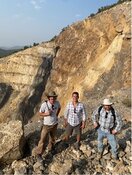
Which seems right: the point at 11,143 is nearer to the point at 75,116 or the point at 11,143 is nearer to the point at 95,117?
the point at 75,116

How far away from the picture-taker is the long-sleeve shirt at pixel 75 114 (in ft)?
33.6

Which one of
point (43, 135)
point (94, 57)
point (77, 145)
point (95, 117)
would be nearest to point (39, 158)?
point (43, 135)

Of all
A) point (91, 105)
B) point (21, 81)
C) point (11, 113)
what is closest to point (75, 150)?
point (91, 105)

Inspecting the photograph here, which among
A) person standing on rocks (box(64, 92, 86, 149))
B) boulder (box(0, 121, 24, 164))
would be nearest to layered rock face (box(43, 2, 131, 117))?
person standing on rocks (box(64, 92, 86, 149))

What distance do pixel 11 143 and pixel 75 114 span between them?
2042mm

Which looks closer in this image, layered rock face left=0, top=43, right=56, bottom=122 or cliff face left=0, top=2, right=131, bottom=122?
cliff face left=0, top=2, right=131, bottom=122

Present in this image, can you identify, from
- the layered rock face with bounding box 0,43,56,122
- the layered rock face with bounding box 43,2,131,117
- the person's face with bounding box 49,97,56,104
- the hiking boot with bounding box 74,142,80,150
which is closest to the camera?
the person's face with bounding box 49,97,56,104

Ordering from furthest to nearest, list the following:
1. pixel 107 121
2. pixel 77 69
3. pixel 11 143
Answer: pixel 77 69
pixel 11 143
pixel 107 121

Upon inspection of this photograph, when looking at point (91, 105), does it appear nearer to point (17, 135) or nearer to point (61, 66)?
point (17, 135)

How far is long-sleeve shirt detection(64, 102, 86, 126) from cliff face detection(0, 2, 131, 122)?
716 inches

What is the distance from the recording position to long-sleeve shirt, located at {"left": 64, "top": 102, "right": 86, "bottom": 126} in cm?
1023

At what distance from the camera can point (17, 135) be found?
10188 millimetres

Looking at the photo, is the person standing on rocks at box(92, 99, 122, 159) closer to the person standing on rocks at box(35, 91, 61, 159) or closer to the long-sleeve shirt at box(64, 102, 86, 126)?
the long-sleeve shirt at box(64, 102, 86, 126)

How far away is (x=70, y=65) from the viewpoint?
3731cm
